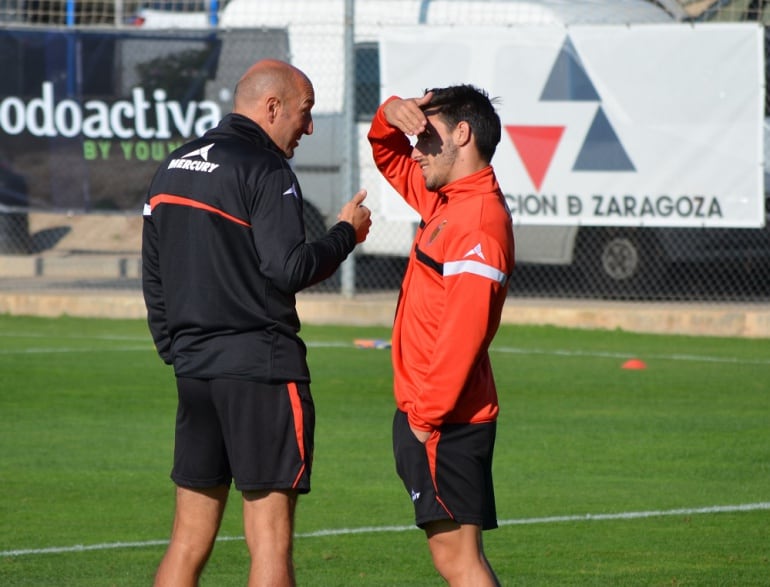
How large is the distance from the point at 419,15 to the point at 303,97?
1198 centimetres

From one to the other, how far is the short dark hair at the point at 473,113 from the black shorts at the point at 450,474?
3.05 feet

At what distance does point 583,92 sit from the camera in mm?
15438

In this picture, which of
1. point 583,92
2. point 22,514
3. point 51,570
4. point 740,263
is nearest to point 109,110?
point 583,92

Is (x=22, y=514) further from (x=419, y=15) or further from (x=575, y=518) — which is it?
(x=419, y=15)

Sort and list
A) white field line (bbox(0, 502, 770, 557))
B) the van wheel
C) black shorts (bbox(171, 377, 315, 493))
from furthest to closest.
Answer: the van wheel < white field line (bbox(0, 502, 770, 557)) < black shorts (bbox(171, 377, 315, 493))

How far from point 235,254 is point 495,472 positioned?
4.02 metres

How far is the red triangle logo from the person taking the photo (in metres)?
15.5

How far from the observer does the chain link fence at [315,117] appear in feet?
52.6

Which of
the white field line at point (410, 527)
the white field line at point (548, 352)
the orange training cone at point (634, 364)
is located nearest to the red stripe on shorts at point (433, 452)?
the white field line at point (410, 527)

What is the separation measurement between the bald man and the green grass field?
137 centimetres

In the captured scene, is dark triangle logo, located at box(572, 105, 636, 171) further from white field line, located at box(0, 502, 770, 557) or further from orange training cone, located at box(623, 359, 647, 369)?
white field line, located at box(0, 502, 770, 557)

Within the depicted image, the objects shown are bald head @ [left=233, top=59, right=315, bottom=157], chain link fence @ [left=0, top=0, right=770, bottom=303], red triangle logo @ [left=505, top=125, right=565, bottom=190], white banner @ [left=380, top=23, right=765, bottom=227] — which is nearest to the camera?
bald head @ [left=233, top=59, right=315, bottom=157]

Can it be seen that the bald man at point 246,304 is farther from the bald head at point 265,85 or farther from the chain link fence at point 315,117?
the chain link fence at point 315,117

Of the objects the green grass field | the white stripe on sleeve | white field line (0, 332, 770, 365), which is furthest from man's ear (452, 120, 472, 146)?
white field line (0, 332, 770, 365)
